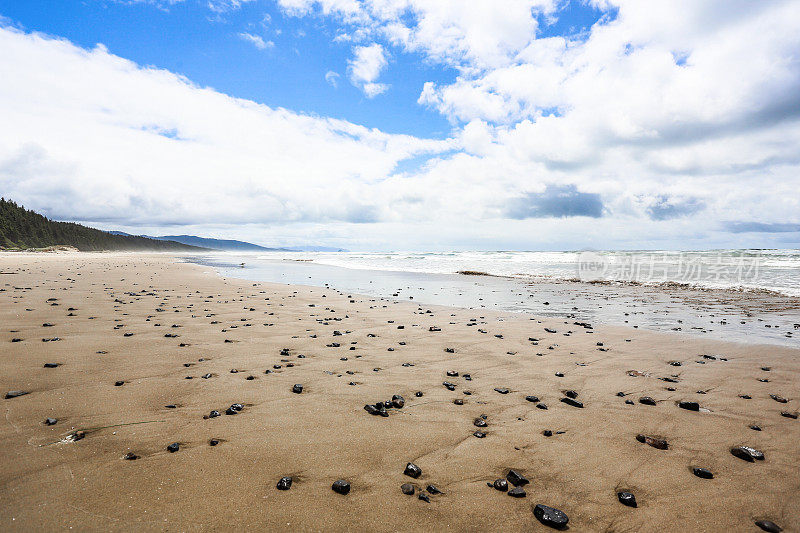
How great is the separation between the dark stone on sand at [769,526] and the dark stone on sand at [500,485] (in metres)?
2.26

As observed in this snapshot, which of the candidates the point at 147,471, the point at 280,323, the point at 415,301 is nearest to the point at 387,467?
the point at 147,471

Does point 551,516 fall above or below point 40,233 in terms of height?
below

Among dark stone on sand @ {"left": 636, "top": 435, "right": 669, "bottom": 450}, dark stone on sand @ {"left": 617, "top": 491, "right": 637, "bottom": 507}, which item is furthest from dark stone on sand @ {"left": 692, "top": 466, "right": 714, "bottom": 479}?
dark stone on sand @ {"left": 617, "top": 491, "right": 637, "bottom": 507}

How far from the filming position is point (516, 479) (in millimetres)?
3762

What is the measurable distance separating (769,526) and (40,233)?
461ft

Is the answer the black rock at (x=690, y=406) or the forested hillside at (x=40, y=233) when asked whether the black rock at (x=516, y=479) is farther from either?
the forested hillside at (x=40, y=233)

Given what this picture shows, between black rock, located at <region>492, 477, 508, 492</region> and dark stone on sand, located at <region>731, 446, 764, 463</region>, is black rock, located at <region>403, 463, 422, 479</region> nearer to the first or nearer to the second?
black rock, located at <region>492, 477, 508, 492</region>

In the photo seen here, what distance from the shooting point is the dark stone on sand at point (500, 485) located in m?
3.67

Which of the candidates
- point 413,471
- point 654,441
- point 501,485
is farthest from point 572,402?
point 413,471

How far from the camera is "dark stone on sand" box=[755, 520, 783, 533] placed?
10.5 feet

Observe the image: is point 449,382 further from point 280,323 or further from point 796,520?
point 280,323

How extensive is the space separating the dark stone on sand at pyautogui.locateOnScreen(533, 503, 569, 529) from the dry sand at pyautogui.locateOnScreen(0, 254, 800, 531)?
0.23 feet

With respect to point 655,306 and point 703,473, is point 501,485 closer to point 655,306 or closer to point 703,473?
point 703,473

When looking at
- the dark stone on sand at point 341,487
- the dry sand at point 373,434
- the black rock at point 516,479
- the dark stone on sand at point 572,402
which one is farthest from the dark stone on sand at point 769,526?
the dark stone on sand at point 341,487
